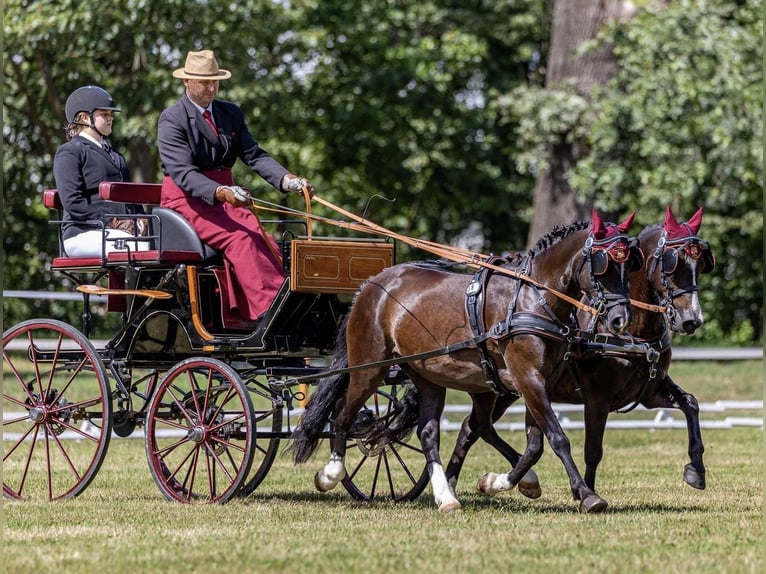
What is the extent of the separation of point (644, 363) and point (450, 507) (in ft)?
4.98

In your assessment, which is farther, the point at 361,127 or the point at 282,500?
the point at 361,127

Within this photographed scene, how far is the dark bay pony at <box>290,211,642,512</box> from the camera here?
7.82 metres

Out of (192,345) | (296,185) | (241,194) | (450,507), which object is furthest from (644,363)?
(192,345)

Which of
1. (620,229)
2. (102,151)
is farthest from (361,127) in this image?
(620,229)

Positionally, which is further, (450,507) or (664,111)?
(664,111)

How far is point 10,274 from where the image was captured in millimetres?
22984

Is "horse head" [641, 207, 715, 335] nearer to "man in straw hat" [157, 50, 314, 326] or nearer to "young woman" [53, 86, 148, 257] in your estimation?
"man in straw hat" [157, 50, 314, 326]

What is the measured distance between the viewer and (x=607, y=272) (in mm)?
7797

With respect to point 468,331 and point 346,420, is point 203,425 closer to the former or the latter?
point 346,420

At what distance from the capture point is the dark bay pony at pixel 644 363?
27.2 feet

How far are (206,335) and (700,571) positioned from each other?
390cm

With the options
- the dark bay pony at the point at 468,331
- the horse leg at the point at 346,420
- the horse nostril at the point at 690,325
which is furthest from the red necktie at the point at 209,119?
the horse nostril at the point at 690,325

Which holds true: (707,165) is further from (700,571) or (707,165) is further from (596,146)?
(700,571)

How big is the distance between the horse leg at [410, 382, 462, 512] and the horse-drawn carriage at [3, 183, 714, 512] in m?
0.01
